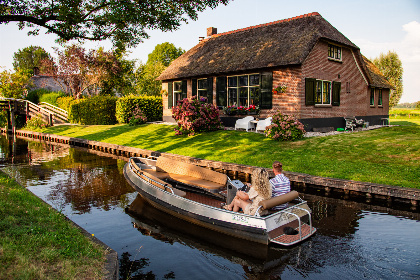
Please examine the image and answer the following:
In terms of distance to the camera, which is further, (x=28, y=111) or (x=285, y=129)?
(x=28, y=111)

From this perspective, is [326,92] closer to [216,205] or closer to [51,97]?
[216,205]

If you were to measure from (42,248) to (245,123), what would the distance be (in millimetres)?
15429

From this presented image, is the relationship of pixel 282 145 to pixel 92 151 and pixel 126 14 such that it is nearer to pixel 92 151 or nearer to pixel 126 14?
pixel 126 14

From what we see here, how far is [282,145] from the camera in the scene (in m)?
15.2

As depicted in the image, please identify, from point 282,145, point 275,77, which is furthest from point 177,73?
point 282,145

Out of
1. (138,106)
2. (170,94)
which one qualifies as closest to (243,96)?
(170,94)

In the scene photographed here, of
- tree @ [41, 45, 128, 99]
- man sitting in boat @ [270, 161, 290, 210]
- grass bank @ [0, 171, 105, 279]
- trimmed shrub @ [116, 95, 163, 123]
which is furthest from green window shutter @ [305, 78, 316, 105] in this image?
tree @ [41, 45, 128, 99]

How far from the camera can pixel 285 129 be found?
52.6 feet

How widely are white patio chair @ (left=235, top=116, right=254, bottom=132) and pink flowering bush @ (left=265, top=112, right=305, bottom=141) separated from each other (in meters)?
3.10

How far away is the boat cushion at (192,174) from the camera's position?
9009 millimetres

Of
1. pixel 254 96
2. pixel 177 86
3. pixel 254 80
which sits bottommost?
pixel 254 96

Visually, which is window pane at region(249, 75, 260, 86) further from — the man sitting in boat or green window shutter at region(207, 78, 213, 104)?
the man sitting in boat

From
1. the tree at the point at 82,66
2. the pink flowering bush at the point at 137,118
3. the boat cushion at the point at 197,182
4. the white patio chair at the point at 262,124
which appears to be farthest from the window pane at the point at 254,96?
the tree at the point at 82,66

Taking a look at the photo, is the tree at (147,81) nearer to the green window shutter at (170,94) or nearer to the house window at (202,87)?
the green window shutter at (170,94)
